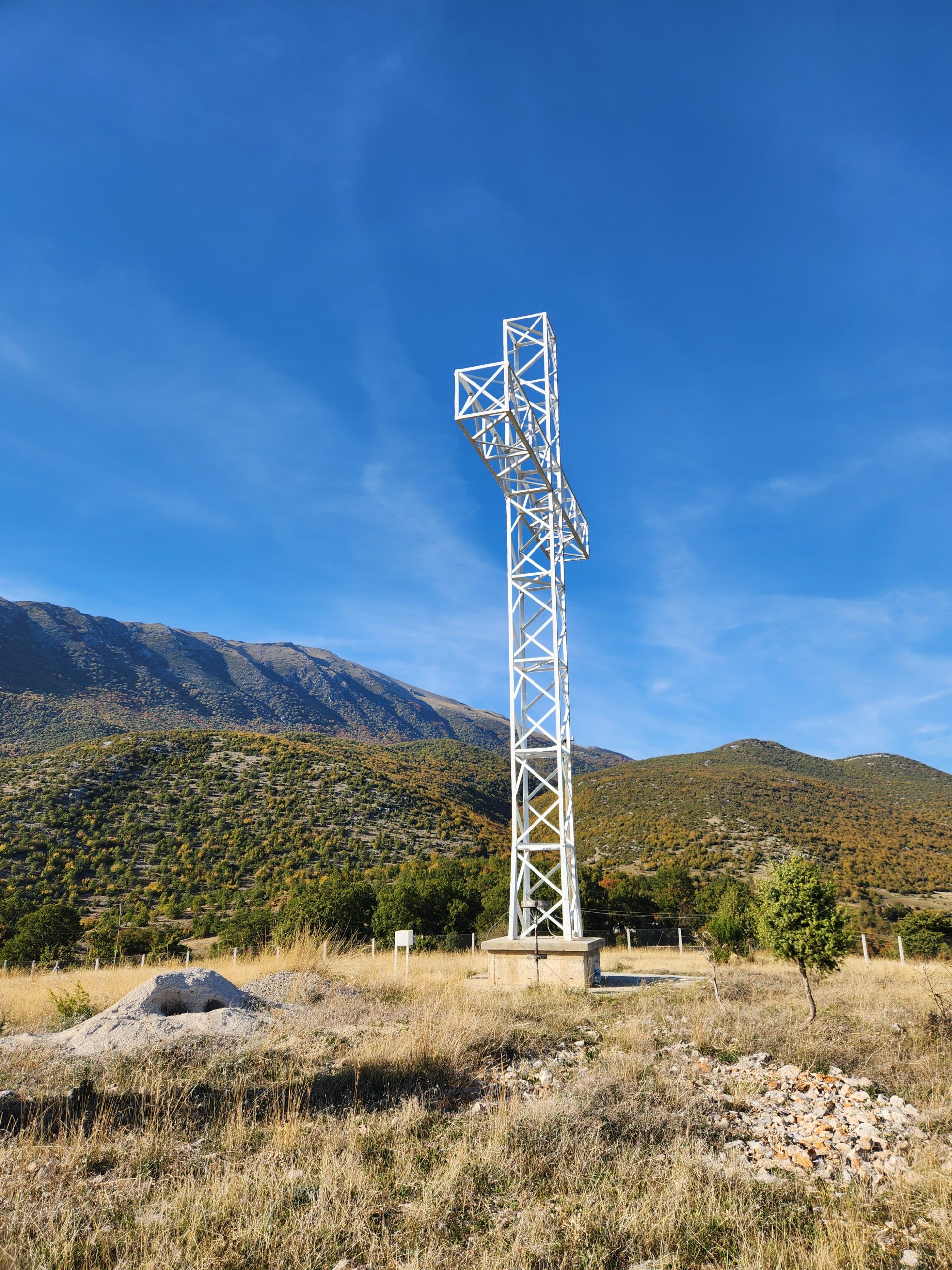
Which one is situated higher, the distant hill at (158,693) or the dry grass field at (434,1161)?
the distant hill at (158,693)

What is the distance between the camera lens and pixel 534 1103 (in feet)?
22.5

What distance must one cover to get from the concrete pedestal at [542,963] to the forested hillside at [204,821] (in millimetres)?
25786

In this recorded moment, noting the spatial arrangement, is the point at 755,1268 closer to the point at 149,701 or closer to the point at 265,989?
the point at 265,989

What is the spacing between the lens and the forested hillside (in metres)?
40.1

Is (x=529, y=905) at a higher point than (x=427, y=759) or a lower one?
lower

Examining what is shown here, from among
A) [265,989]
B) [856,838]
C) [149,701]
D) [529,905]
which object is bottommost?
[265,989]

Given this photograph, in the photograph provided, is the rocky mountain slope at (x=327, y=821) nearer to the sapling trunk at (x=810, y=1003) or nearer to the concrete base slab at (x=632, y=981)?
the concrete base slab at (x=632, y=981)

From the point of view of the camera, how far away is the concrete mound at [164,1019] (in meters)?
8.89

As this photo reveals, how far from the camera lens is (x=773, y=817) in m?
51.7

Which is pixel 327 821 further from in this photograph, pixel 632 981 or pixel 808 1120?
pixel 808 1120

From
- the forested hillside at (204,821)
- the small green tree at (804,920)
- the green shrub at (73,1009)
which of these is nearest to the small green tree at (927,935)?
the small green tree at (804,920)

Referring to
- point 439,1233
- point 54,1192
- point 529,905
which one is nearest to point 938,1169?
point 439,1233

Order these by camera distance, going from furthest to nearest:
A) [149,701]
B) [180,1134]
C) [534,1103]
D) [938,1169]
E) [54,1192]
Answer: [149,701] → [534,1103] → [180,1134] → [938,1169] → [54,1192]

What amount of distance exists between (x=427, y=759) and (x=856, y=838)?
53768 mm
